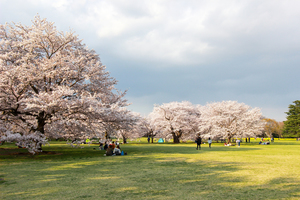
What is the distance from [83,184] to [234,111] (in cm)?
4296

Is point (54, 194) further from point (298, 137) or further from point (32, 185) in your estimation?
point (298, 137)

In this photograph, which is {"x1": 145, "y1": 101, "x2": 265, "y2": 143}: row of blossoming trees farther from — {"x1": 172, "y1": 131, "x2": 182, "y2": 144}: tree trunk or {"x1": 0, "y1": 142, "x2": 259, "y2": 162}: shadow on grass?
{"x1": 0, "y1": 142, "x2": 259, "y2": 162}: shadow on grass

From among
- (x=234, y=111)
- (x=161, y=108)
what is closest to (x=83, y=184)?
(x=234, y=111)

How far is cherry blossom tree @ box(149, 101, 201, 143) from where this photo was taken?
5628 centimetres

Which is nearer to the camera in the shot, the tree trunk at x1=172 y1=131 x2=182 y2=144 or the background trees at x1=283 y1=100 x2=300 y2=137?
the tree trunk at x1=172 y1=131 x2=182 y2=144

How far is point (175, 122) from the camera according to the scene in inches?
2208

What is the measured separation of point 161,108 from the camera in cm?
5909

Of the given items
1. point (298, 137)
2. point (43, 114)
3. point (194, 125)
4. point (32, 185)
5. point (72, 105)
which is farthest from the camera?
point (298, 137)

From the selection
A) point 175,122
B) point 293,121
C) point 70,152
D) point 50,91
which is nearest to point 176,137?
point 175,122

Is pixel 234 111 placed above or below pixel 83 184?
above

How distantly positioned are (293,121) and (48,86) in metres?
101

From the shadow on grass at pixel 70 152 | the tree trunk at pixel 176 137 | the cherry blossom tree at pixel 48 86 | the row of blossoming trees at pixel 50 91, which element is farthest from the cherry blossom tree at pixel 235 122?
the cherry blossom tree at pixel 48 86

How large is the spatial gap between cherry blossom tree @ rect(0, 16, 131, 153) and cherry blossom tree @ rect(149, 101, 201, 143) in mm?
34758

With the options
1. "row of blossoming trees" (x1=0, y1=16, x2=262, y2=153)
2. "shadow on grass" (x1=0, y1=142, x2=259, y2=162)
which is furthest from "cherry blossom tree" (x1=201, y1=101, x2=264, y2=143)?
"row of blossoming trees" (x1=0, y1=16, x2=262, y2=153)
